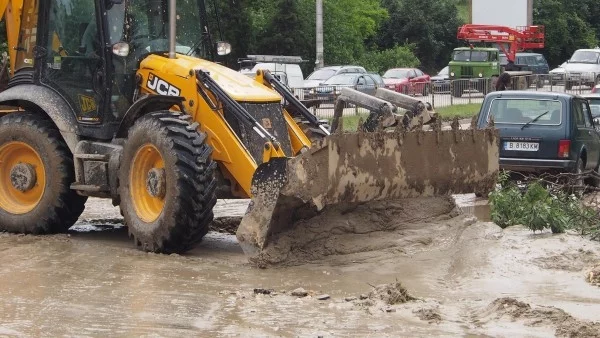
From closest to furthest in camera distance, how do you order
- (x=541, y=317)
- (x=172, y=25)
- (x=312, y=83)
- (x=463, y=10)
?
(x=541, y=317)
(x=172, y=25)
(x=312, y=83)
(x=463, y=10)

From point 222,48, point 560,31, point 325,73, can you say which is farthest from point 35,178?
point 560,31

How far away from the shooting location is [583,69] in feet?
178

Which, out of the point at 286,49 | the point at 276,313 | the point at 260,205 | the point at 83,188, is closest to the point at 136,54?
the point at 83,188

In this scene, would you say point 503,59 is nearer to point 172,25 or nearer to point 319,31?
point 319,31

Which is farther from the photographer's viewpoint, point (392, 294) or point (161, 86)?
point (161, 86)

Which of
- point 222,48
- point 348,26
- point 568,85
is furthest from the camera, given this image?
point 348,26

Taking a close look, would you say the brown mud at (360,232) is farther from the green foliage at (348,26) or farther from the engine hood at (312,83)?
the green foliage at (348,26)

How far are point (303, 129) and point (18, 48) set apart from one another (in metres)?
3.50

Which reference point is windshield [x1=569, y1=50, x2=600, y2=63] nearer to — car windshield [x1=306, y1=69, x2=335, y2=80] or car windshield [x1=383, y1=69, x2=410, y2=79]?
car windshield [x1=383, y1=69, x2=410, y2=79]

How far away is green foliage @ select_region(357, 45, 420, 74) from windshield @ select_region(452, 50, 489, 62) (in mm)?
10925

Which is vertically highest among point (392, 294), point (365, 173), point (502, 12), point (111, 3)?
point (502, 12)

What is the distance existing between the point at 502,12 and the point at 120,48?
53682 millimetres

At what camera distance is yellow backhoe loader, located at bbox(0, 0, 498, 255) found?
1080 cm

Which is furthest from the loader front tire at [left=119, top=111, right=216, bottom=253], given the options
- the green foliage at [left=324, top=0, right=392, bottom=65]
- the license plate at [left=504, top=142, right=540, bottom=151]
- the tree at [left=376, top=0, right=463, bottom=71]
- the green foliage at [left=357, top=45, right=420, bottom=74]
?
the tree at [left=376, top=0, right=463, bottom=71]
